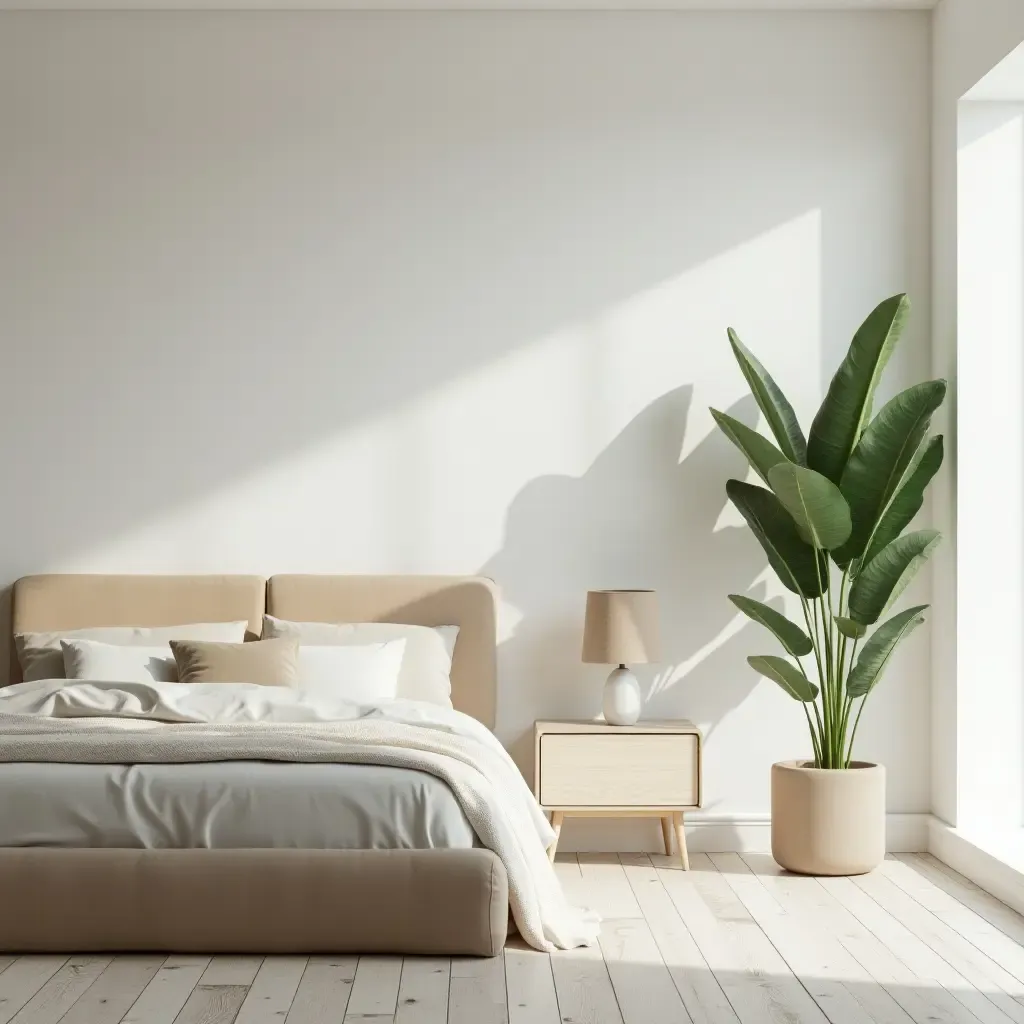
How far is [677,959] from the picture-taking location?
3383mm

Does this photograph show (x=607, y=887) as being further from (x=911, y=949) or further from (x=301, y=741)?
(x=301, y=741)

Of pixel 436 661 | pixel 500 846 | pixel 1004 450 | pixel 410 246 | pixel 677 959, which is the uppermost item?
pixel 410 246

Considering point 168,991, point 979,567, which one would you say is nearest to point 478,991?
point 168,991

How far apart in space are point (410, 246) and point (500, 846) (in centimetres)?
251

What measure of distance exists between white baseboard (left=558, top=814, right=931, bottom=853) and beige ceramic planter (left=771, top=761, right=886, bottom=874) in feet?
1.45

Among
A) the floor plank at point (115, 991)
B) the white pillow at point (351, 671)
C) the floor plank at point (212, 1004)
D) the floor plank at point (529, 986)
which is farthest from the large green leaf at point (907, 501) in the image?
the floor plank at point (115, 991)

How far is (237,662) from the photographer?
418cm

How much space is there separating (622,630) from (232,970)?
1.86m

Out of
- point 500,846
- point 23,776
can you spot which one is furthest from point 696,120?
point 23,776

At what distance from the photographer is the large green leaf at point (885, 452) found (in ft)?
13.9

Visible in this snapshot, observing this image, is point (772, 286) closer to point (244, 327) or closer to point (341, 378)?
point (341, 378)

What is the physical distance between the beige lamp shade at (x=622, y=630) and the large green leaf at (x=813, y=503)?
650 mm

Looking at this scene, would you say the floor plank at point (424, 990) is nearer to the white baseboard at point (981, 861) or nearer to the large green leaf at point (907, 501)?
the white baseboard at point (981, 861)

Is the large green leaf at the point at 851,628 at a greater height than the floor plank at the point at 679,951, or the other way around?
the large green leaf at the point at 851,628
